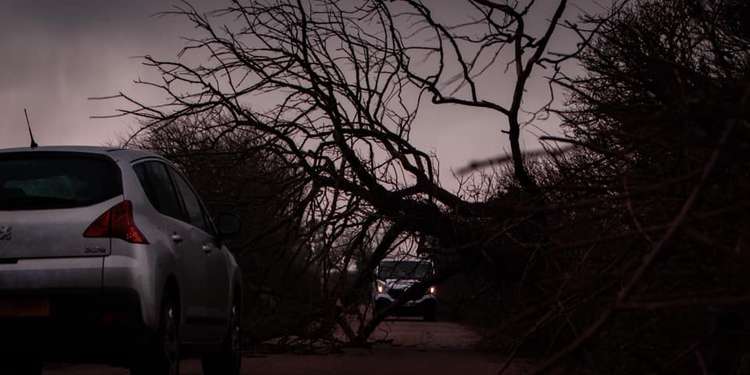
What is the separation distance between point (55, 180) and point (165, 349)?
1.29 meters

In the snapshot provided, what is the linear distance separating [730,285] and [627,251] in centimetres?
90

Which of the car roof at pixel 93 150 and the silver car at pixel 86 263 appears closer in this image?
the silver car at pixel 86 263

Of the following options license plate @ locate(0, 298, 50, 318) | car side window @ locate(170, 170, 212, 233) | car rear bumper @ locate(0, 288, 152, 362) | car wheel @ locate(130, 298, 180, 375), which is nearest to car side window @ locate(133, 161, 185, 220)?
car side window @ locate(170, 170, 212, 233)

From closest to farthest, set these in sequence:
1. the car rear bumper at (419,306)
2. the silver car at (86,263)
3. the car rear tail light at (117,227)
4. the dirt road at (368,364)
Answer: the silver car at (86,263) → the car rear tail light at (117,227) → the dirt road at (368,364) → the car rear bumper at (419,306)

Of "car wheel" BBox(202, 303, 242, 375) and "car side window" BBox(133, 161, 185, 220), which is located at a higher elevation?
"car side window" BBox(133, 161, 185, 220)

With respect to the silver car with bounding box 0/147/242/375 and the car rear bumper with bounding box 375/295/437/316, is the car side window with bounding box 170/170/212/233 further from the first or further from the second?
the car rear bumper with bounding box 375/295/437/316

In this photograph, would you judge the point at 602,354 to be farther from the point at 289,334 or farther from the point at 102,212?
the point at 289,334

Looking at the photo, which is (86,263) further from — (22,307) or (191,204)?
(191,204)

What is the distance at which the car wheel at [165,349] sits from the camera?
8.97 m

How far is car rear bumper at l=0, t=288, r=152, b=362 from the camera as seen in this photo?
870 cm

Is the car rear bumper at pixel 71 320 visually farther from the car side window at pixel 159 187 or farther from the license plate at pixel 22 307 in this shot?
the car side window at pixel 159 187

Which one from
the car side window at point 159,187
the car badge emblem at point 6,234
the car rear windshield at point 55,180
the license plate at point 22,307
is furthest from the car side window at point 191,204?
the license plate at point 22,307

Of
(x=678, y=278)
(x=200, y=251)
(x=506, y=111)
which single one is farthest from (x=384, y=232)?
(x=678, y=278)

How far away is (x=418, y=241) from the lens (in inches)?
674
